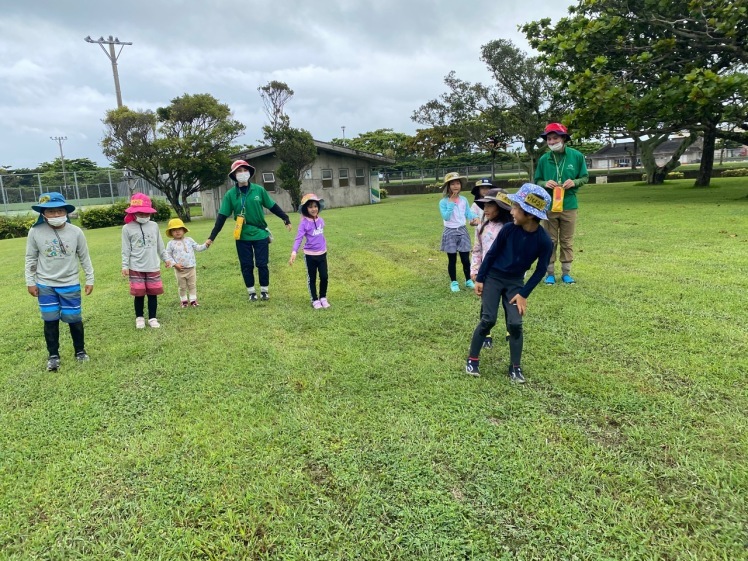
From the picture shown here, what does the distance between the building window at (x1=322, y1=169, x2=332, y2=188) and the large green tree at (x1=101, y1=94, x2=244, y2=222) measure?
586cm

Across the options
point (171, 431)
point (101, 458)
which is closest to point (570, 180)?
point (171, 431)

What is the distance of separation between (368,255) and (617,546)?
24.8 ft

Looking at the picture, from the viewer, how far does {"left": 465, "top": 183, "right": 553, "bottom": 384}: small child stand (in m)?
3.26

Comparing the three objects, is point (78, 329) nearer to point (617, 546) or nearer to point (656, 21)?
point (617, 546)

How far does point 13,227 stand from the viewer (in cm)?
2131

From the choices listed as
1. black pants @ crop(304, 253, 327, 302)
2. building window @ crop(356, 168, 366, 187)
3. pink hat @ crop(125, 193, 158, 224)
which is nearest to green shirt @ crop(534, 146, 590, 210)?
black pants @ crop(304, 253, 327, 302)

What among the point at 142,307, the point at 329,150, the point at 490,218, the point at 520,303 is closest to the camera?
the point at 520,303

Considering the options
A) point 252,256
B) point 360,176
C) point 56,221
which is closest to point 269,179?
point 360,176

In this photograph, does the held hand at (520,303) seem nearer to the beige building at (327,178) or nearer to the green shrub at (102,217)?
the green shrub at (102,217)

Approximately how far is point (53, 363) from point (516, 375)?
3.97 m

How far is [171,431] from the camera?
2.96 meters

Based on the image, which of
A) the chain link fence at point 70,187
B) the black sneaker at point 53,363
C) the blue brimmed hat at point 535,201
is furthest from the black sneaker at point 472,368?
the chain link fence at point 70,187

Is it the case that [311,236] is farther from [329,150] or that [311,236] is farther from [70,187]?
[70,187]

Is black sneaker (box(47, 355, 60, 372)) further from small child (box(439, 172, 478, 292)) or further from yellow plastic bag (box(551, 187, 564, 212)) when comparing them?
yellow plastic bag (box(551, 187, 564, 212))
